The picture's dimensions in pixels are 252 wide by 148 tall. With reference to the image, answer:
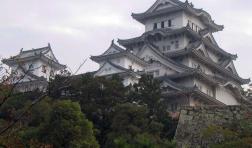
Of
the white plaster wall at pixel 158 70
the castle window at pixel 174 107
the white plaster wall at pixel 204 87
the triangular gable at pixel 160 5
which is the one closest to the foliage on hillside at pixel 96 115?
the castle window at pixel 174 107

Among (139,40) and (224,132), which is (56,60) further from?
Answer: (224,132)

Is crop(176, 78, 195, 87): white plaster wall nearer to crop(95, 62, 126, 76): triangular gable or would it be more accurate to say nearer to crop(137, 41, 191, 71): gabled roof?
crop(137, 41, 191, 71): gabled roof

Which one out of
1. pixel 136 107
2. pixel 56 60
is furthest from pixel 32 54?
pixel 136 107

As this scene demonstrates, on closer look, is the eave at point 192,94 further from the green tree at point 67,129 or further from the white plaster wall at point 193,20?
the green tree at point 67,129

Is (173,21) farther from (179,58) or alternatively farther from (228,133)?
(228,133)

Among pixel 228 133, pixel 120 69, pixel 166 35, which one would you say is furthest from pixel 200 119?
pixel 166 35

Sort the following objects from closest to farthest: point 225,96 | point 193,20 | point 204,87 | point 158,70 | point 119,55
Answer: point 158,70 → point 204,87 → point 119,55 → point 225,96 → point 193,20

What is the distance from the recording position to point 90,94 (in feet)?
103

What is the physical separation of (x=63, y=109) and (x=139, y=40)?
25937mm

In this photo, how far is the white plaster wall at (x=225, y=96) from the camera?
49.6 meters

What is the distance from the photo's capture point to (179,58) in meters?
49.7

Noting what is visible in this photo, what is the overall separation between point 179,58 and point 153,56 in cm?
266

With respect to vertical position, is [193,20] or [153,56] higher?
[193,20]

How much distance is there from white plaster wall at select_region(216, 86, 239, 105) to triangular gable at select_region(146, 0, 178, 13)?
9094 millimetres
